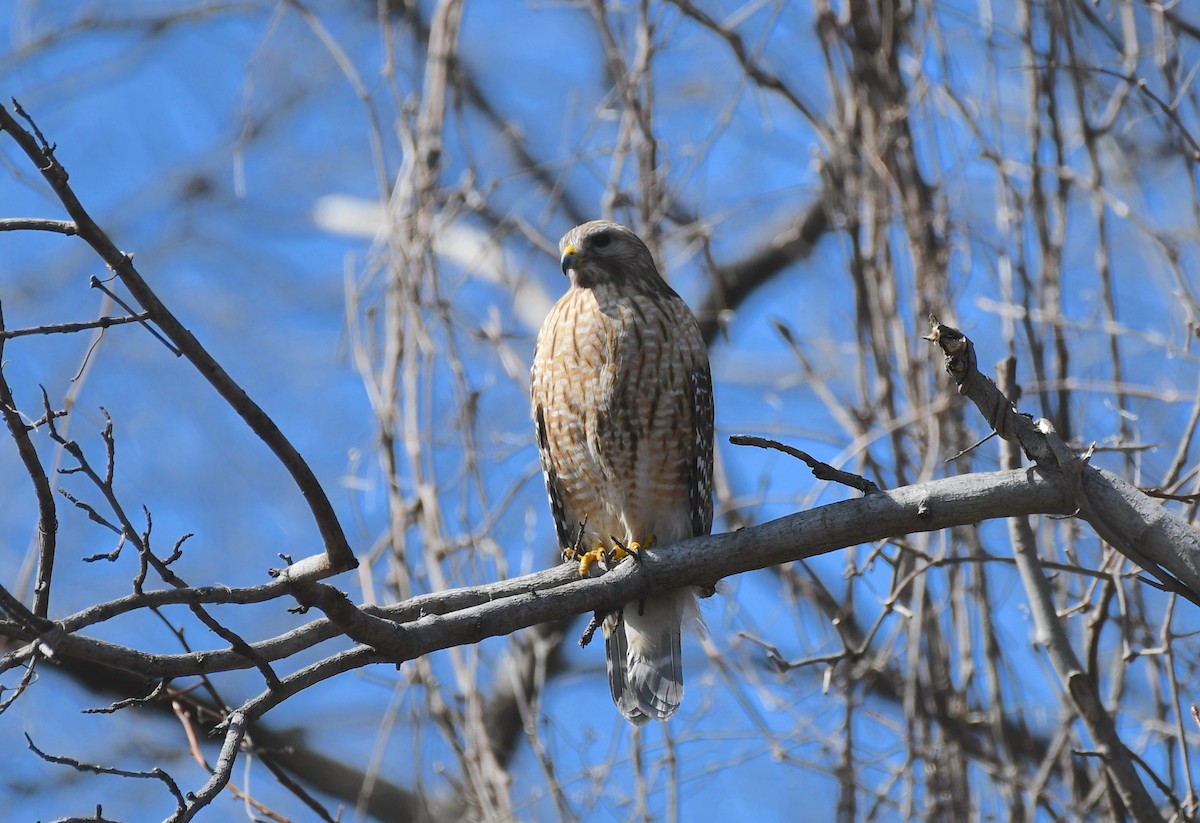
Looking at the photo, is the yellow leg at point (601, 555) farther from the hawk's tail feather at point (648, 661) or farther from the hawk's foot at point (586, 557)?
the hawk's tail feather at point (648, 661)

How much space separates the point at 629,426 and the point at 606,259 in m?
0.61

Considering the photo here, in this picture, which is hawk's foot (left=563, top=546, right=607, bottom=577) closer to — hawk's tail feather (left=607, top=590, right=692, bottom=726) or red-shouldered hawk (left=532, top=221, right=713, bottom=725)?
red-shouldered hawk (left=532, top=221, right=713, bottom=725)

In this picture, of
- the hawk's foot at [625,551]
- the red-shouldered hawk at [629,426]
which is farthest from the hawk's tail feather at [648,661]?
the hawk's foot at [625,551]

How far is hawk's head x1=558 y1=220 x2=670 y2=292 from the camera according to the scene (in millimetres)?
4090

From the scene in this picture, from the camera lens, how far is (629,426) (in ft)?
12.7

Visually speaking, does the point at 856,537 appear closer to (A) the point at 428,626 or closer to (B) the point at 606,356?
(A) the point at 428,626

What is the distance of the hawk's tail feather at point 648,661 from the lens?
3791 mm

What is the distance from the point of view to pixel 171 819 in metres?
1.88

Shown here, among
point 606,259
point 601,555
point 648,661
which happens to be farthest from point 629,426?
point 648,661

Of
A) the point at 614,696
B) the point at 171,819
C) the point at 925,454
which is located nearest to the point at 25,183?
the point at 614,696

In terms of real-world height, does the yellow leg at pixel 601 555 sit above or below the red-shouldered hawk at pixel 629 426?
below

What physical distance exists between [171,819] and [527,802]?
2489 mm

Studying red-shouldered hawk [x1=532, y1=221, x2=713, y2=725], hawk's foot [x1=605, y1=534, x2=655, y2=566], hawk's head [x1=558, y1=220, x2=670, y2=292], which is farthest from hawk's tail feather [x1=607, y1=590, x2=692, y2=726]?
hawk's head [x1=558, y1=220, x2=670, y2=292]

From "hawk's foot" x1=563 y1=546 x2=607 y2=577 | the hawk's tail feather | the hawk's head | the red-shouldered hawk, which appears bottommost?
the hawk's tail feather
